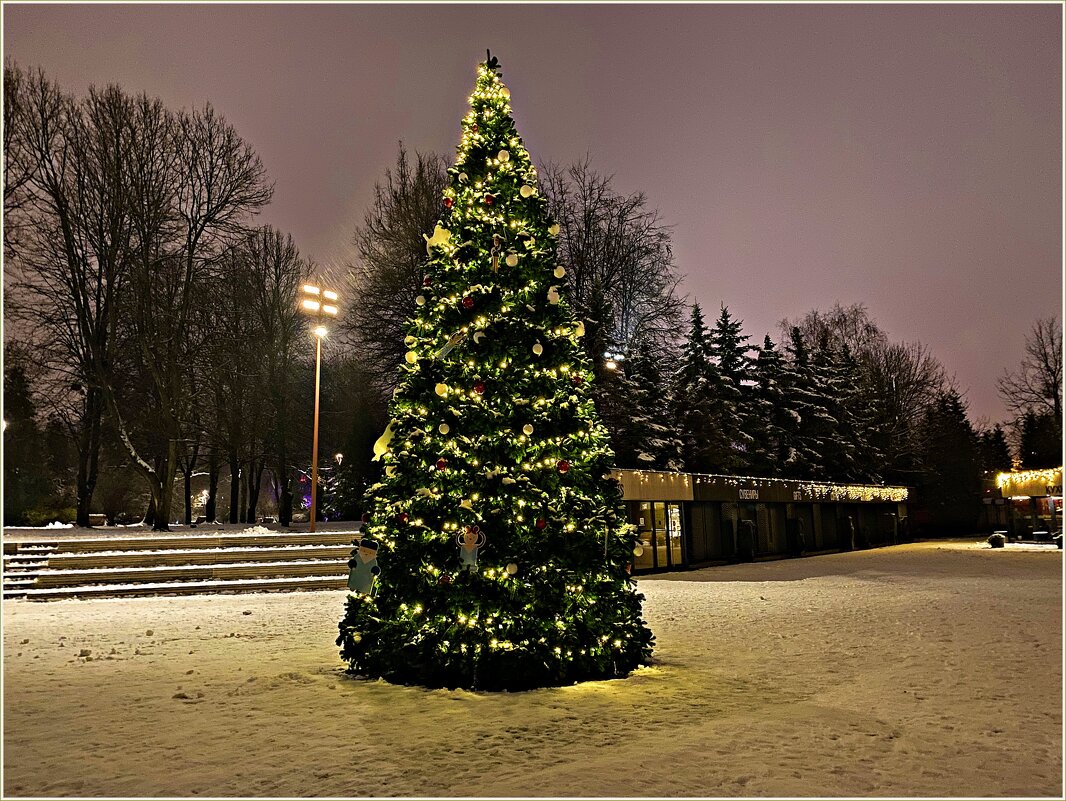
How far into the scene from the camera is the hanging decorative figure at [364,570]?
27.5 feet

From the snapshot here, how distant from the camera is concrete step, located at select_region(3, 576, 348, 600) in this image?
16.9 meters

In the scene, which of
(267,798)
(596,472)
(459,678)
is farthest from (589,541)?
(267,798)

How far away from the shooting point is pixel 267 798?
4652 mm

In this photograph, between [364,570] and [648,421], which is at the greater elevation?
[648,421]

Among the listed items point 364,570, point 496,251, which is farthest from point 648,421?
point 364,570

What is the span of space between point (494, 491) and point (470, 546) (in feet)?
1.96

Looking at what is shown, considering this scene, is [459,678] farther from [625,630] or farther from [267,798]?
[267,798]

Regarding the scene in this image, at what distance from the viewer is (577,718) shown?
6.50 metres

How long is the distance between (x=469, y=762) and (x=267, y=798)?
1327 millimetres

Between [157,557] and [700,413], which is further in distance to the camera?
[700,413]

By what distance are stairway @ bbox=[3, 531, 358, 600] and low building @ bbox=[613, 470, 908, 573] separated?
8277 mm

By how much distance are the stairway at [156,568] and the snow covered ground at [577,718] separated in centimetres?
589

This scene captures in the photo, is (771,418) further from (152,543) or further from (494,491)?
(494,491)

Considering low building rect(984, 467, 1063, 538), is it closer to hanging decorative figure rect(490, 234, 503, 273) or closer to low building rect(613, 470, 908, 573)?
low building rect(613, 470, 908, 573)
